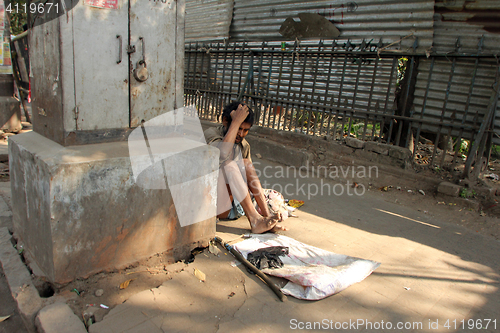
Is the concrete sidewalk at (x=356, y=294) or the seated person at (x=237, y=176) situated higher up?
the seated person at (x=237, y=176)

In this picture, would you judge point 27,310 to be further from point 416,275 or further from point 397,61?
point 397,61

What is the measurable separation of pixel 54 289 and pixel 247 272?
132cm

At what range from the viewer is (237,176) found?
3.15m

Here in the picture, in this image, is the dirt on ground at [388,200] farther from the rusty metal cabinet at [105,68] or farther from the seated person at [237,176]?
the rusty metal cabinet at [105,68]

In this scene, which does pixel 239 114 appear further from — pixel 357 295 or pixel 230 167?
pixel 357 295

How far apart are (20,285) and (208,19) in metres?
8.37

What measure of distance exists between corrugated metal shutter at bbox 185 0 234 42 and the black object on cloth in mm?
7029

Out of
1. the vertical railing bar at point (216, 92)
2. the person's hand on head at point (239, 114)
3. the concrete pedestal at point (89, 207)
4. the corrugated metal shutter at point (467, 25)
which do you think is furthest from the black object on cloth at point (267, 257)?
the vertical railing bar at point (216, 92)

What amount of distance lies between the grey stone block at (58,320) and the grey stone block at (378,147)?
454 centimetres

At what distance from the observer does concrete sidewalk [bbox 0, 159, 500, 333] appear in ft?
6.68

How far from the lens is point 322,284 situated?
229cm

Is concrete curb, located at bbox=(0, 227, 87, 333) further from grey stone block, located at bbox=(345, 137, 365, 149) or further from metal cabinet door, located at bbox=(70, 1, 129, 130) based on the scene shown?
grey stone block, located at bbox=(345, 137, 365, 149)

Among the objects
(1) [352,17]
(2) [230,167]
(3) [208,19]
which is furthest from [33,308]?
(3) [208,19]

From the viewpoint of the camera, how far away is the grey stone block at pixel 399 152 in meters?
4.88
